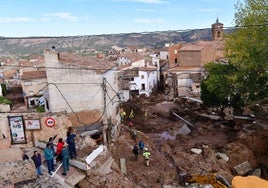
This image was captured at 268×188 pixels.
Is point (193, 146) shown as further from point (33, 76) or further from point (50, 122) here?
point (33, 76)

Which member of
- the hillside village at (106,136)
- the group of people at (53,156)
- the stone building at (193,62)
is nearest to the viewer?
the group of people at (53,156)

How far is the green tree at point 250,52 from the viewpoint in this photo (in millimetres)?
25353

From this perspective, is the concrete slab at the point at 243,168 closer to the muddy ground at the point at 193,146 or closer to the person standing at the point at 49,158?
the muddy ground at the point at 193,146

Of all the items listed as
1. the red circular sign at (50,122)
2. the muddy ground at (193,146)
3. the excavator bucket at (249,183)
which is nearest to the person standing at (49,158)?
the red circular sign at (50,122)

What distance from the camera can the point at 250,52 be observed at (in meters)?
25.7

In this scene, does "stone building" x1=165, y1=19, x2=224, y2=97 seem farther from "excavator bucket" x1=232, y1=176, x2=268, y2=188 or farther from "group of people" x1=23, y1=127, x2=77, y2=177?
"excavator bucket" x1=232, y1=176, x2=268, y2=188

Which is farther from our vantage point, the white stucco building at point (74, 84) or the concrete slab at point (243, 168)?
the white stucco building at point (74, 84)

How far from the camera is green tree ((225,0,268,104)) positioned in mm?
25353

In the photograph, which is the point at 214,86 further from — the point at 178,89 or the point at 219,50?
the point at 219,50

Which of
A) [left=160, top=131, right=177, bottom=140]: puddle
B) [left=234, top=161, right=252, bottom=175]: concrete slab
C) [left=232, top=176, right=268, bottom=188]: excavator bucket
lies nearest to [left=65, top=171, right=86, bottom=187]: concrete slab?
[left=232, top=176, right=268, bottom=188]: excavator bucket

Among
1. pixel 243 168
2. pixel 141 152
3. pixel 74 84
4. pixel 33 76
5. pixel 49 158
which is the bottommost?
pixel 243 168

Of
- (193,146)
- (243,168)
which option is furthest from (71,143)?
(193,146)

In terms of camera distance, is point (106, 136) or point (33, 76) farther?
point (33, 76)

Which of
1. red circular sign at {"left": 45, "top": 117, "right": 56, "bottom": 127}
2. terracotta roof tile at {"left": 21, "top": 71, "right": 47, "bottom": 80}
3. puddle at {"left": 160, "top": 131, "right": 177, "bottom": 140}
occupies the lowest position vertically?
puddle at {"left": 160, "top": 131, "right": 177, "bottom": 140}
